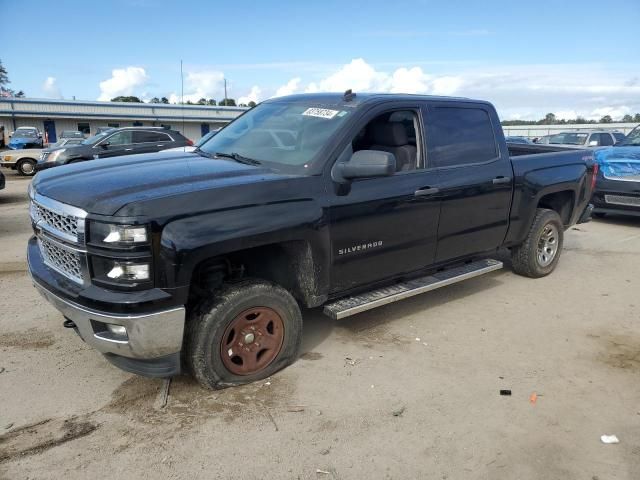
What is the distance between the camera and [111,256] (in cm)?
285

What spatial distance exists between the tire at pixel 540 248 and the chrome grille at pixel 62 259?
467 centimetres

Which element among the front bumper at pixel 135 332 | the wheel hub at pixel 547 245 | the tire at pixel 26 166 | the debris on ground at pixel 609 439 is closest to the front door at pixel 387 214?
the front bumper at pixel 135 332

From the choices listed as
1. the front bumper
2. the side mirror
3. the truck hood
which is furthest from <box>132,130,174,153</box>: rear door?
the front bumper

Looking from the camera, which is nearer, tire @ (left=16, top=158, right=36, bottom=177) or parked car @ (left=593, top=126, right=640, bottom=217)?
parked car @ (left=593, top=126, right=640, bottom=217)

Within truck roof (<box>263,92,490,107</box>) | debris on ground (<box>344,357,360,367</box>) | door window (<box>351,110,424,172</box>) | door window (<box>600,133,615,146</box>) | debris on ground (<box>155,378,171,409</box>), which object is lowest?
debris on ground (<box>344,357,360,367</box>)

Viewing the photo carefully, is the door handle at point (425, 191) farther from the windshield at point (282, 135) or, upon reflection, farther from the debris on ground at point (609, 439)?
the debris on ground at point (609, 439)

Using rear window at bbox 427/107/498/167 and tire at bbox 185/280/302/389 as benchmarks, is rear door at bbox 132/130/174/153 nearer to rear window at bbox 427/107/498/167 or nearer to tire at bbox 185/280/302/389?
rear window at bbox 427/107/498/167

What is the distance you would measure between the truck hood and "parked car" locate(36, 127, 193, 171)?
33.9 feet

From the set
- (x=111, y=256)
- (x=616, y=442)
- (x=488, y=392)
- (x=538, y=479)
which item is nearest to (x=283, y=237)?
(x=111, y=256)

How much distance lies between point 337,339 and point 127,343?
75.0 inches

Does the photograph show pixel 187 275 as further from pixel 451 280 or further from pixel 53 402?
pixel 451 280

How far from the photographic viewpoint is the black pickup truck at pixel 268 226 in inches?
115

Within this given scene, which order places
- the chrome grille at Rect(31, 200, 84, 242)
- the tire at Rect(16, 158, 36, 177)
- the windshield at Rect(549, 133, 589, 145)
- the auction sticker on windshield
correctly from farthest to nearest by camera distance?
1. the tire at Rect(16, 158, 36, 177)
2. the windshield at Rect(549, 133, 589, 145)
3. the auction sticker on windshield
4. the chrome grille at Rect(31, 200, 84, 242)

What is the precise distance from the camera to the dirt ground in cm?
276
